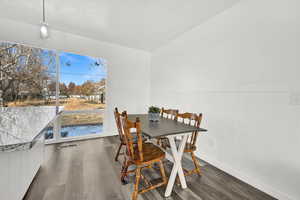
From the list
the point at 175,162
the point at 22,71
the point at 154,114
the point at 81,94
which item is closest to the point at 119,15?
the point at 154,114

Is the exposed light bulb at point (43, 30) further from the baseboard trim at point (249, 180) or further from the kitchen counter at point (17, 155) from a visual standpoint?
the baseboard trim at point (249, 180)

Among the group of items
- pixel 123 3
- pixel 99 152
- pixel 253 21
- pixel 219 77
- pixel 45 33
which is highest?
pixel 123 3

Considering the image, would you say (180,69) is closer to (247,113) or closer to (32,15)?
(247,113)

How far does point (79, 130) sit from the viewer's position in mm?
3248

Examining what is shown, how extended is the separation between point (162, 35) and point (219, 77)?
1.70 m

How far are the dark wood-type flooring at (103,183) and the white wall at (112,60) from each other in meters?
1.45

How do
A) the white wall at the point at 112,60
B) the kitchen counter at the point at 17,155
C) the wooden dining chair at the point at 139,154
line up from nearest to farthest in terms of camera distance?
1. the kitchen counter at the point at 17,155
2. the wooden dining chair at the point at 139,154
3. the white wall at the point at 112,60

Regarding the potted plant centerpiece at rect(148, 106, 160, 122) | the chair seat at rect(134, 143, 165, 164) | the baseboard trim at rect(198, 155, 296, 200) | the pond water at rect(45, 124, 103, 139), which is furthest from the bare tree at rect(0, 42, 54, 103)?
the baseboard trim at rect(198, 155, 296, 200)

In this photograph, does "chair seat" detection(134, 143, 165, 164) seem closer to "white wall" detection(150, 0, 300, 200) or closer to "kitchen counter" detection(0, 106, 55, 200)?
"kitchen counter" detection(0, 106, 55, 200)

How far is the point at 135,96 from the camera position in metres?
3.96

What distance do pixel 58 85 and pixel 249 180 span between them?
13.1 feet

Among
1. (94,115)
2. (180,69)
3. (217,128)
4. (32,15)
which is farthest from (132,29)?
(217,128)

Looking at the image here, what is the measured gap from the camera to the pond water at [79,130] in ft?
10.1

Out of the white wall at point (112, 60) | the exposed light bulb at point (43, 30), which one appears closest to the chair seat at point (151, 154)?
the exposed light bulb at point (43, 30)
